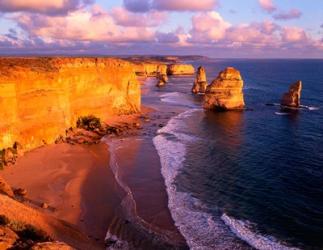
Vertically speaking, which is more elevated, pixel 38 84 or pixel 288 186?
pixel 38 84

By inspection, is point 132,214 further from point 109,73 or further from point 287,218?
point 109,73

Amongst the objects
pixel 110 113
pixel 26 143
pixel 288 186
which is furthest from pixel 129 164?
pixel 110 113

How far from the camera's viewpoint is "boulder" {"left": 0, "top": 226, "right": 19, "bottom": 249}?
547 inches

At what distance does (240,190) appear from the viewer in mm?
30344

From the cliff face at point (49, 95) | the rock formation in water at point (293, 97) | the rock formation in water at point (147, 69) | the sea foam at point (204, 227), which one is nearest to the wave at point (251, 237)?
the sea foam at point (204, 227)

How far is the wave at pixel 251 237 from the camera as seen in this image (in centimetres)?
Result: 2230

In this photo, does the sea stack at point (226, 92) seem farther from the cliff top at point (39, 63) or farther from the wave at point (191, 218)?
the wave at point (191, 218)

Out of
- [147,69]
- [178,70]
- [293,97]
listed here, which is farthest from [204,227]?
[178,70]

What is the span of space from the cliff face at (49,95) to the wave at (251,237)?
2117 centimetres

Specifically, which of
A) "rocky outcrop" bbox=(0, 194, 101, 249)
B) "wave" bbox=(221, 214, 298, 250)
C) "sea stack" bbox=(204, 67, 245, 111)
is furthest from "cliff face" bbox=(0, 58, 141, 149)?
"wave" bbox=(221, 214, 298, 250)

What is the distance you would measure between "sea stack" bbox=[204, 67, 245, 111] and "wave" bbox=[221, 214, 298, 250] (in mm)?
43868

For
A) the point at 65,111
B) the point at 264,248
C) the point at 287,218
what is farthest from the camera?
the point at 65,111

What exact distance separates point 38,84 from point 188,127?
21.5m

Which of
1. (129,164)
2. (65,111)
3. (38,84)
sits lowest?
(129,164)
